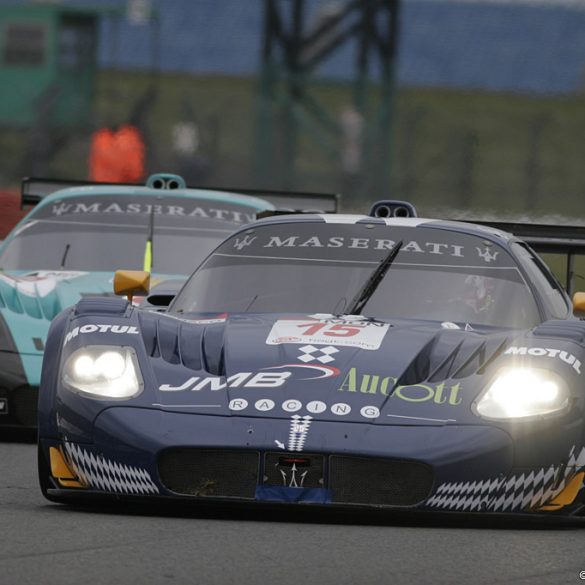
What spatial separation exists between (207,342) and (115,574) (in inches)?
64.1

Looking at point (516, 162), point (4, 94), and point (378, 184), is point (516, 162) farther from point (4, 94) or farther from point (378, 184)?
point (4, 94)

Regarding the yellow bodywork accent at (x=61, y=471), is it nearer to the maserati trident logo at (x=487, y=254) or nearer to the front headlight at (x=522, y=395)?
the front headlight at (x=522, y=395)

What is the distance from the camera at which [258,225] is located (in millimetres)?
7496

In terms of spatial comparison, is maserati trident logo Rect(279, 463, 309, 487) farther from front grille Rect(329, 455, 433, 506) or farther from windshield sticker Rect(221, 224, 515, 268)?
windshield sticker Rect(221, 224, 515, 268)

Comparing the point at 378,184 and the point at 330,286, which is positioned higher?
the point at 330,286

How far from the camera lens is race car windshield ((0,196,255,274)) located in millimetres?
10336

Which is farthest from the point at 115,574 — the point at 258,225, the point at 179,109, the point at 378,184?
the point at 179,109

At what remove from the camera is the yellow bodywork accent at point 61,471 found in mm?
5938

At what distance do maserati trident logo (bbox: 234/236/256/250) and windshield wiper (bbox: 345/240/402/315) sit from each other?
56cm

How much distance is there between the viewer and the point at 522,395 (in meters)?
5.83

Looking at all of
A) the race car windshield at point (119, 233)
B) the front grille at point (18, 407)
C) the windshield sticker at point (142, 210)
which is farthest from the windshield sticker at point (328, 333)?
the windshield sticker at point (142, 210)

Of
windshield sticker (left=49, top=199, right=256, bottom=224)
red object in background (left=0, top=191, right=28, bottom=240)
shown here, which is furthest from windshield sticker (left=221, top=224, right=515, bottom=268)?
red object in background (left=0, top=191, right=28, bottom=240)

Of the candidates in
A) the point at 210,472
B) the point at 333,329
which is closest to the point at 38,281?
the point at 333,329

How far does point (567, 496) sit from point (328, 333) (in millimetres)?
981
